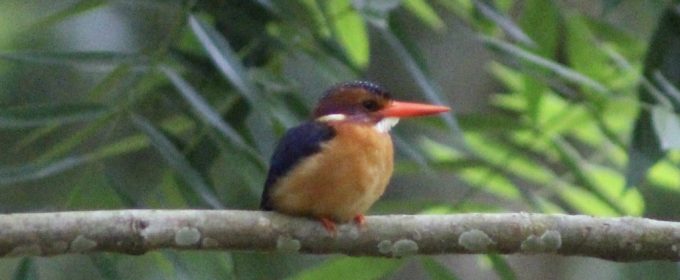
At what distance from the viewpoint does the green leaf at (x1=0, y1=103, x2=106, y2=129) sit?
10.3 feet

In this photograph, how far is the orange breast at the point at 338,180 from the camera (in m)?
3.10

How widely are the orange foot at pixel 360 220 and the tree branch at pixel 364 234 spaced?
1 cm

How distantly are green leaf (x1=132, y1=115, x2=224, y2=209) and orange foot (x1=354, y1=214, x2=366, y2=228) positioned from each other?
0.46 m

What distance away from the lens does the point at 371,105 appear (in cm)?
349

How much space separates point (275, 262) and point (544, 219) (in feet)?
4.63

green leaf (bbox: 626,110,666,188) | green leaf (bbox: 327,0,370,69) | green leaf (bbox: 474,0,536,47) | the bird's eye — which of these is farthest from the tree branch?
green leaf (bbox: 327,0,370,69)

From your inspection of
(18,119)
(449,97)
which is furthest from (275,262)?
(449,97)

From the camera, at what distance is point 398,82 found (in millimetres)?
6578

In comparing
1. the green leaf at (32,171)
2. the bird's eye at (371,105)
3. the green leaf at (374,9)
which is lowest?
the bird's eye at (371,105)

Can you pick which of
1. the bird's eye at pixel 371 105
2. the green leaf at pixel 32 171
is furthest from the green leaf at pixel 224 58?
the green leaf at pixel 32 171

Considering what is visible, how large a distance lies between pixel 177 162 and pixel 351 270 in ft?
1.84

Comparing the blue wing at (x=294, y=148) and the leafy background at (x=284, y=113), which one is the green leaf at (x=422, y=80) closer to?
the leafy background at (x=284, y=113)

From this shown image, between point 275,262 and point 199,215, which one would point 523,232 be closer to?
point 199,215

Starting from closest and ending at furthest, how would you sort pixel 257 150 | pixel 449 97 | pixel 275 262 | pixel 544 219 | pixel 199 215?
pixel 199 215 → pixel 544 219 → pixel 257 150 → pixel 275 262 → pixel 449 97
